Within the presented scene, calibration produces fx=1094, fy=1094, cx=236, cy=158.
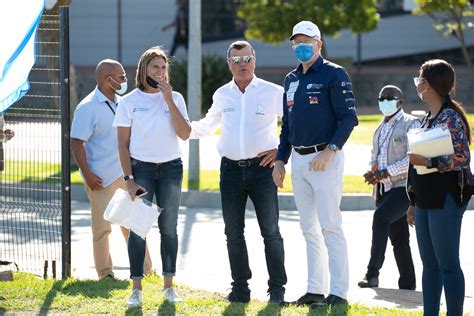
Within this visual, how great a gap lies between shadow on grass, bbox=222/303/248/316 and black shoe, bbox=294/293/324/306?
0.39m

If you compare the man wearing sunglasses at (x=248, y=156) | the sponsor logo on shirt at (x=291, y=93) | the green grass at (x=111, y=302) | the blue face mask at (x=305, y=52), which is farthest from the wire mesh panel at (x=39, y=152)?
the blue face mask at (x=305, y=52)

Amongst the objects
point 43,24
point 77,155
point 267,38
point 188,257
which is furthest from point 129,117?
point 267,38

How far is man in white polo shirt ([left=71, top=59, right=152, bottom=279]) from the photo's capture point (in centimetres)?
910

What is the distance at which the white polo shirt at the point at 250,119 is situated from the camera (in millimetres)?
7953

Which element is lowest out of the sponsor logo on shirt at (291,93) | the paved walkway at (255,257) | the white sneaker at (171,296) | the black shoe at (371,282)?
the paved walkway at (255,257)

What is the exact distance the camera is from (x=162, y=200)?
795 centimetres

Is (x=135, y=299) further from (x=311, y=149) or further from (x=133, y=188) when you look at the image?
(x=311, y=149)

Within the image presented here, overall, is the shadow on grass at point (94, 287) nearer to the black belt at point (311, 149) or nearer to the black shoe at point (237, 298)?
the black shoe at point (237, 298)

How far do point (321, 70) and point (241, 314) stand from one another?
70.0 inches

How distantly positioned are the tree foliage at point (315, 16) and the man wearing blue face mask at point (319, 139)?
2393cm

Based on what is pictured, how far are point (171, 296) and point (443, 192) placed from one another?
2.37 meters

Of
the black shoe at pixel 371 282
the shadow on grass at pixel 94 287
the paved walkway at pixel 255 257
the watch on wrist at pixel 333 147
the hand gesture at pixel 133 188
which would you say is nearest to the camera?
the watch on wrist at pixel 333 147

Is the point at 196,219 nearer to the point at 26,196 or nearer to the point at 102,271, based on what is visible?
the point at 26,196

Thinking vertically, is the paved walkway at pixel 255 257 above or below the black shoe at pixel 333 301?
below
